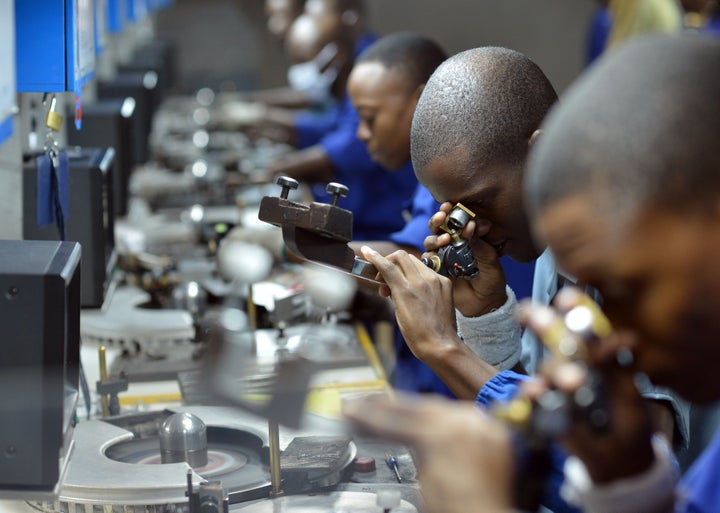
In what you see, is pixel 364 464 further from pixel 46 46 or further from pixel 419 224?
pixel 46 46

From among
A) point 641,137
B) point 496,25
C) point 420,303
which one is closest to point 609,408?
point 641,137

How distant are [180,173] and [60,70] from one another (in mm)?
3113

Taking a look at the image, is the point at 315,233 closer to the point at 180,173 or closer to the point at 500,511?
the point at 500,511

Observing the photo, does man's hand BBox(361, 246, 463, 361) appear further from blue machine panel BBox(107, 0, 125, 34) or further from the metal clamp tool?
blue machine panel BBox(107, 0, 125, 34)

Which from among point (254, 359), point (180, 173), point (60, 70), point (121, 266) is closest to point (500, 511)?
point (254, 359)

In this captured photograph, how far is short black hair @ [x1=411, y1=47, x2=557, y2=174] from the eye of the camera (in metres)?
1.84

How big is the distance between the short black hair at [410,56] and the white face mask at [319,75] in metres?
2.23

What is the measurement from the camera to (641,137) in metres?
0.93

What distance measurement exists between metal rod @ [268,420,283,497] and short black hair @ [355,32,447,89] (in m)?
1.41

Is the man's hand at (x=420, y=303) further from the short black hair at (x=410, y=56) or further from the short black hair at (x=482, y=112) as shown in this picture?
the short black hair at (x=410, y=56)

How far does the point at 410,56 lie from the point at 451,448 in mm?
2145

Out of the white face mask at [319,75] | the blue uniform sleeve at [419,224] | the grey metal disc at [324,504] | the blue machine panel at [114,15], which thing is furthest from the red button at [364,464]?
the white face mask at [319,75]

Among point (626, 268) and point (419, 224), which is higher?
point (626, 268)

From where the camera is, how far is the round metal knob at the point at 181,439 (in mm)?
1854
